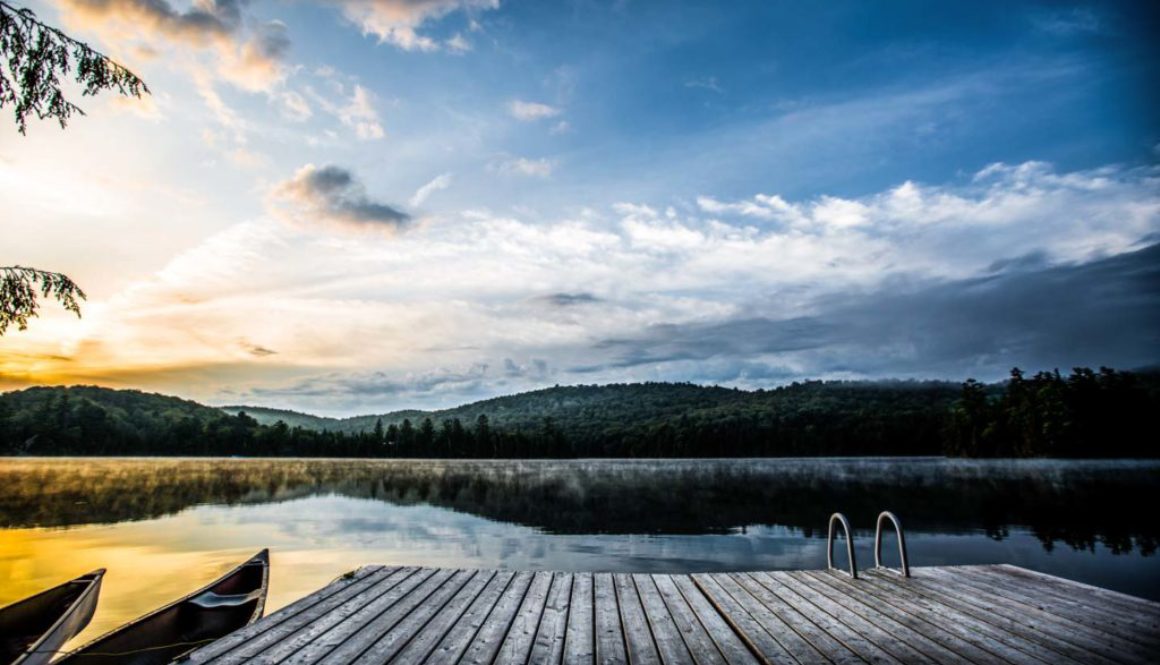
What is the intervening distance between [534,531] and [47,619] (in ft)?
55.0

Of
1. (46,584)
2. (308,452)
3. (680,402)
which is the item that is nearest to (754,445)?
(680,402)

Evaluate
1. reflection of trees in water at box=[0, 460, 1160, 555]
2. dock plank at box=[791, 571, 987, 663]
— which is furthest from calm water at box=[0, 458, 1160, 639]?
dock plank at box=[791, 571, 987, 663]

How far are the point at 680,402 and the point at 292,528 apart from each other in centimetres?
14896

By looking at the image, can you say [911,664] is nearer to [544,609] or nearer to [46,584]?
[544,609]

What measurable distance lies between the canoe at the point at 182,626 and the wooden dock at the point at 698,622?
2.90 meters

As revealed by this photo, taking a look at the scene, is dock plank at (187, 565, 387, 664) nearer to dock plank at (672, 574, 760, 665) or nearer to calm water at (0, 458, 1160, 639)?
dock plank at (672, 574, 760, 665)

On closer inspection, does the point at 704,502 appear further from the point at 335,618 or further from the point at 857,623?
the point at 335,618

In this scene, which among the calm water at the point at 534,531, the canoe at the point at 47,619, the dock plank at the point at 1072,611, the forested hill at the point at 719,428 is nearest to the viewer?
the dock plank at the point at 1072,611

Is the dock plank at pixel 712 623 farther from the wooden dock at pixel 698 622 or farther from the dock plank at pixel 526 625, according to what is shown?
the dock plank at pixel 526 625

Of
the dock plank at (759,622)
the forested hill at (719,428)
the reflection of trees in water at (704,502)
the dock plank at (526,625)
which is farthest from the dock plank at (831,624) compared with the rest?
the forested hill at (719,428)

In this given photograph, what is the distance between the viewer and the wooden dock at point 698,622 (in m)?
5.31

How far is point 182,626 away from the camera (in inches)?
388

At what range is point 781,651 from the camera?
5.42 meters

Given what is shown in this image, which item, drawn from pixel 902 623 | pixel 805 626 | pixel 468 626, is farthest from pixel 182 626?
pixel 902 623
